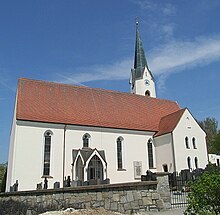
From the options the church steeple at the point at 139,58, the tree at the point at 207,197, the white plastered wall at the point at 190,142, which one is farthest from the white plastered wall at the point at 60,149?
the tree at the point at 207,197

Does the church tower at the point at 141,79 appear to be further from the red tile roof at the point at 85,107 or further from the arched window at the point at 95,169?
the arched window at the point at 95,169

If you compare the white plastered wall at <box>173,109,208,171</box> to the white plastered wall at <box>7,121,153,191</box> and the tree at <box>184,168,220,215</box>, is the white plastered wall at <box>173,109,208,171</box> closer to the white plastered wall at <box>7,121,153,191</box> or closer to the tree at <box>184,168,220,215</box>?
the white plastered wall at <box>7,121,153,191</box>

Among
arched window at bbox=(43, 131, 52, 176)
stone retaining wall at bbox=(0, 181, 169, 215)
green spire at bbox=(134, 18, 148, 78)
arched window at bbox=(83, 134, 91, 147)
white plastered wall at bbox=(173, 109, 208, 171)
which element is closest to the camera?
stone retaining wall at bbox=(0, 181, 169, 215)

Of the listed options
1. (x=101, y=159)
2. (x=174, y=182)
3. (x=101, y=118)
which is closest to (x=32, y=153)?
(x=101, y=159)

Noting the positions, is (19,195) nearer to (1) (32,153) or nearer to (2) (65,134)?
(1) (32,153)

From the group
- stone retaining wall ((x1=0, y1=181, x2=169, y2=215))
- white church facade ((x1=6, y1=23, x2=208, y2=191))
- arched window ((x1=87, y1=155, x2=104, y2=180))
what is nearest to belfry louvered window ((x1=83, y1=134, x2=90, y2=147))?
white church facade ((x1=6, y1=23, x2=208, y2=191))

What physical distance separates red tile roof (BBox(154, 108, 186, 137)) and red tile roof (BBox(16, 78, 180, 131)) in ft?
2.83

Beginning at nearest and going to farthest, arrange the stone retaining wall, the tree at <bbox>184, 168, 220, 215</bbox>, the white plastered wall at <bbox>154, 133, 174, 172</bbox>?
the tree at <bbox>184, 168, 220, 215</bbox>, the stone retaining wall, the white plastered wall at <bbox>154, 133, 174, 172</bbox>

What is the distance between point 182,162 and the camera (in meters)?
26.8

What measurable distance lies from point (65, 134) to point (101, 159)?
426 centimetres

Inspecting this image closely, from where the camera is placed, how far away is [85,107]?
1137 inches

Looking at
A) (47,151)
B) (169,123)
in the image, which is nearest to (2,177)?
(47,151)

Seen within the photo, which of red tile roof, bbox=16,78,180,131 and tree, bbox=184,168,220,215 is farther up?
red tile roof, bbox=16,78,180,131

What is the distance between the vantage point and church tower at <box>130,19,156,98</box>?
4005 cm
